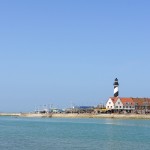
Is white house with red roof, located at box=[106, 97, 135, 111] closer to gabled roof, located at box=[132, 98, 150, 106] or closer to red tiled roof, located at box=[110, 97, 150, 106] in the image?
red tiled roof, located at box=[110, 97, 150, 106]

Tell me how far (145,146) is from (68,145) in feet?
24.3

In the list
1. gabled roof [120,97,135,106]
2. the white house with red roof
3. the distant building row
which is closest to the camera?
the white house with red roof

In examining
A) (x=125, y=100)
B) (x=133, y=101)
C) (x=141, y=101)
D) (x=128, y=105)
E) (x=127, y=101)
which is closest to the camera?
(x=125, y=100)

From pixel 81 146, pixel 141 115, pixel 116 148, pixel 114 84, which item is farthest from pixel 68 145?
pixel 114 84

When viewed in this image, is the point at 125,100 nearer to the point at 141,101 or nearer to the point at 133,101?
the point at 133,101


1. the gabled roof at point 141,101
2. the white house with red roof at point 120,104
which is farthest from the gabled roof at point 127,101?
the gabled roof at point 141,101

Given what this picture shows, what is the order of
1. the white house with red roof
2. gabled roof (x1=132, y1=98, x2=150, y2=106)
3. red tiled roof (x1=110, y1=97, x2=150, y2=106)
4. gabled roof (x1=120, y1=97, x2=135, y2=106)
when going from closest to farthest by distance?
the white house with red roof, red tiled roof (x1=110, y1=97, x2=150, y2=106), gabled roof (x1=120, y1=97, x2=135, y2=106), gabled roof (x1=132, y1=98, x2=150, y2=106)

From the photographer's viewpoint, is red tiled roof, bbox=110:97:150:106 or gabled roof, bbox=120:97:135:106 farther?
gabled roof, bbox=120:97:135:106

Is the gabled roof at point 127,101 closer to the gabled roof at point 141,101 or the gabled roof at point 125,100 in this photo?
the gabled roof at point 125,100

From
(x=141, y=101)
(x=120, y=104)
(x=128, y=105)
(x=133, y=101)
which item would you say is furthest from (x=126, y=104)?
(x=141, y=101)

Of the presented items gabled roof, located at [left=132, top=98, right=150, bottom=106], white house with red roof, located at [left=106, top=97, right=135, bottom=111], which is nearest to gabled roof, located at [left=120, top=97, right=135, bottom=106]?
white house with red roof, located at [left=106, top=97, right=135, bottom=111]

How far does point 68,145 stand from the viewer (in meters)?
42.9

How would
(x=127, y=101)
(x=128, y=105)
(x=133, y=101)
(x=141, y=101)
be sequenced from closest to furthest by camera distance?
1. (x=128, y=105)
2. (x=127, y=101)
3. (x=133, y=101)
4. (x=141, y=101)

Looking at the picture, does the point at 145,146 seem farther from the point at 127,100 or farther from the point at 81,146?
the point at 127,100
